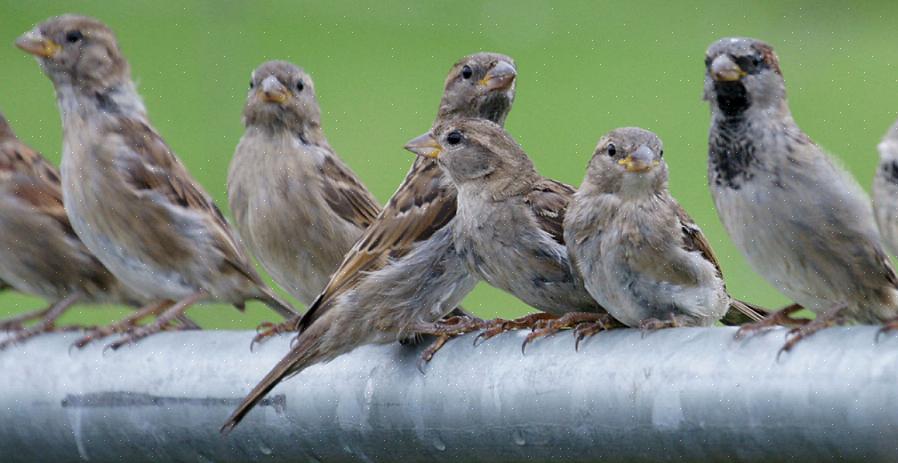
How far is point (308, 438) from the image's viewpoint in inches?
78.1

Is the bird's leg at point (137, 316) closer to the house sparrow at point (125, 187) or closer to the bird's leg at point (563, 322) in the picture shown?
the house sparrow at point (125, 187)

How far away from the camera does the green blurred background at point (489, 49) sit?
39.7 feet

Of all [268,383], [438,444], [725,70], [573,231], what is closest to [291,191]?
[573,231]

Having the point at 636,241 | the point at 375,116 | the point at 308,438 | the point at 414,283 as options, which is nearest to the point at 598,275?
the point at 636,241

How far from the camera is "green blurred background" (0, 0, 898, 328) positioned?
39.7ft

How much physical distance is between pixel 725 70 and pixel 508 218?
446mm

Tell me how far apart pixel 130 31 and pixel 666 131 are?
16.3 ft

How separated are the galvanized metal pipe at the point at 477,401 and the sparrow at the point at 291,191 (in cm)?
141

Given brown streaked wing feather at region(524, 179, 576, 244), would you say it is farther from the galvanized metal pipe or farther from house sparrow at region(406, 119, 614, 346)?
the galvanized metal pipe

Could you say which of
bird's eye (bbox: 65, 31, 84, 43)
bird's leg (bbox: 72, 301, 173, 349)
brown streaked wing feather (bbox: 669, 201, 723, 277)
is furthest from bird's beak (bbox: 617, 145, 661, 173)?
bird's eye (bbox: 65, 31, 84, 43)

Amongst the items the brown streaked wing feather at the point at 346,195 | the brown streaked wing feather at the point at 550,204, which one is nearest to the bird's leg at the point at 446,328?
the brown streaked wing feather at the point at 550,204

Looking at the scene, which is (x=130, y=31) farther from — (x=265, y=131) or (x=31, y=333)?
(x=31, y=333)

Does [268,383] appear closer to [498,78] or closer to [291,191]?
[498,78]

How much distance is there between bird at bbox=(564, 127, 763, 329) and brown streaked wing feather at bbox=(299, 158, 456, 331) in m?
0.31
